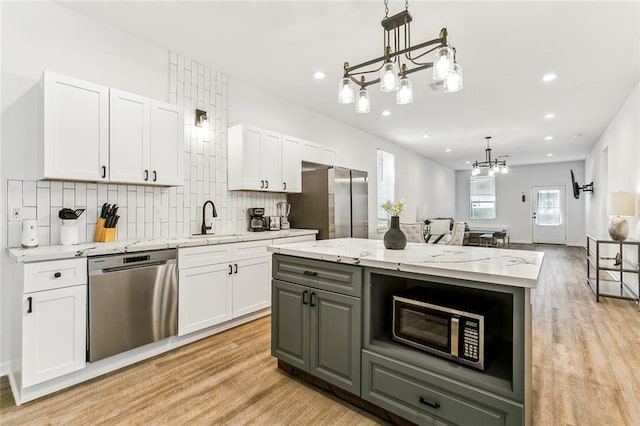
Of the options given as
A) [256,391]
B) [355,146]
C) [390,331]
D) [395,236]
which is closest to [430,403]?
[390,331]

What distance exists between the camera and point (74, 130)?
2414 millimetres

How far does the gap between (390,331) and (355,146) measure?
187 inches

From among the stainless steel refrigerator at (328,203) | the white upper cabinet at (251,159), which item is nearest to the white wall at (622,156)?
the stainless steel refrigerator at (328,203)

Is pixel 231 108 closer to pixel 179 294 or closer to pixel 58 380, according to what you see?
pixel 179 294

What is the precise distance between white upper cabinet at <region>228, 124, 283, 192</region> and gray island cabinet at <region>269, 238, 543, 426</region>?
1.70m

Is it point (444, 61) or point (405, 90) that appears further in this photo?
point (405, 90)

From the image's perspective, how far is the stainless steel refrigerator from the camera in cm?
436

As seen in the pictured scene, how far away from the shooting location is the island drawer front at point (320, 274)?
75.8 inches

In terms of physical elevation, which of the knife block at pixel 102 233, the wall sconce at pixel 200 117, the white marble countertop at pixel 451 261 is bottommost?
the white marble countertop at pixel 451 261

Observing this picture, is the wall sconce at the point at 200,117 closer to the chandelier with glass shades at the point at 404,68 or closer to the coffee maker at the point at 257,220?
the coffee maker at the point at 257,220

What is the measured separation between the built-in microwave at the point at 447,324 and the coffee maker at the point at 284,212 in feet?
8.66

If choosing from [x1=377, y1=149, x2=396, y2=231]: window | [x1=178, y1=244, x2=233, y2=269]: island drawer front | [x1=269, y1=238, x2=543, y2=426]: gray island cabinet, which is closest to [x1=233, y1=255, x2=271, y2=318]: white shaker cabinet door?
[x1=178, y1=244, x2=233, y2=269]: island drawer front

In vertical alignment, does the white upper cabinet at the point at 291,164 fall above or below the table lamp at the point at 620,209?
above

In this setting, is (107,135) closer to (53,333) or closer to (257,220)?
(53,333)
